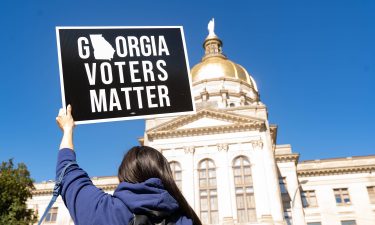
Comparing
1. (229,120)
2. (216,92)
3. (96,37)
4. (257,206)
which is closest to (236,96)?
(216,92)

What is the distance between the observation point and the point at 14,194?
79.5 ft

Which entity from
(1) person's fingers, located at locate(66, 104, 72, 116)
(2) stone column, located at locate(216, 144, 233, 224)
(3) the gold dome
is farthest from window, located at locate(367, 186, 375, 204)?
(1) person's fingers, located at locate(66, 104, 72, 116)

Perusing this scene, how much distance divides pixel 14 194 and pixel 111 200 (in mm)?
24710

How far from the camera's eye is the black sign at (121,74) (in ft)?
10.4

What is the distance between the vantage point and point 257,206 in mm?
31672

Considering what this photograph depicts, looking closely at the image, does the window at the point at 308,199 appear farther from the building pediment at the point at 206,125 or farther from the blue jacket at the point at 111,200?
the blue jacket at the point at 111,200

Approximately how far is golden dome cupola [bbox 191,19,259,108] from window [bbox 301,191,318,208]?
1620 centimetres

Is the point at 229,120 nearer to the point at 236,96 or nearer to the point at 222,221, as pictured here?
the point at 222,221

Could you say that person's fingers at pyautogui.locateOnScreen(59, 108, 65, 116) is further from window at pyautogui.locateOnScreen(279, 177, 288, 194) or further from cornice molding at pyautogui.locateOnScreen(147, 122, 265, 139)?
window at pyautogui.locateOnScreen(279, 177, 288, 194)

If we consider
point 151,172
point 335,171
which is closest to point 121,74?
point 151,172

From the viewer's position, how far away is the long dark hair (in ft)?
7.13

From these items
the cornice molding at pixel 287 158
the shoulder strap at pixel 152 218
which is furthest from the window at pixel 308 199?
the shoulder strap at pixel 152 218

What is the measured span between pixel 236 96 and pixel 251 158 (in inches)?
905

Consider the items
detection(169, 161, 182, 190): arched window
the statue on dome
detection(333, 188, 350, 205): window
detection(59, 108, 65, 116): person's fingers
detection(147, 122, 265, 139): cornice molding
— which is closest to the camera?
detection(59, 108, 65, 116): person's fingers
